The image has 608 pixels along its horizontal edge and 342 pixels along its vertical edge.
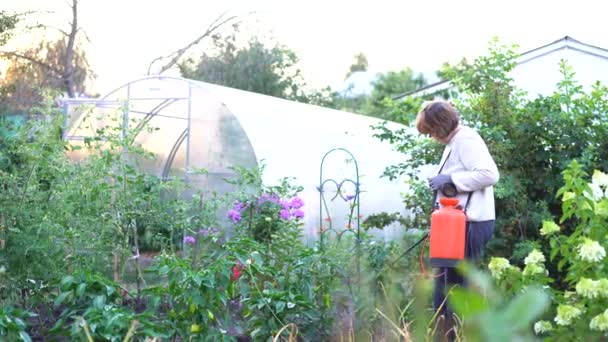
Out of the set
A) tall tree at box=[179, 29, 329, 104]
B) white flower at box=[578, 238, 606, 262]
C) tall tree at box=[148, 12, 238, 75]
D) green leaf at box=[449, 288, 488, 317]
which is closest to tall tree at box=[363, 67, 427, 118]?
tall tree at box=[179, 29, 329, 104]

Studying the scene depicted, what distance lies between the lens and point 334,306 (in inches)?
168

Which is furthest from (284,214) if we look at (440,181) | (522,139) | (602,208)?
(602,208)

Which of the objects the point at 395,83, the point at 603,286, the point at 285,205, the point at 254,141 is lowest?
the point at 285,205

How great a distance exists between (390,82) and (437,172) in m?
25.9

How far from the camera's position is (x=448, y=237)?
393 cm

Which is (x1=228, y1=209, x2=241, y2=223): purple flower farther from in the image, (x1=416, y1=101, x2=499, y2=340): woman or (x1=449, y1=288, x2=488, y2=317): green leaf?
(x1=449, y1=288, x2=488, y2=317): green leaf

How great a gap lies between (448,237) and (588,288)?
3.95 feet

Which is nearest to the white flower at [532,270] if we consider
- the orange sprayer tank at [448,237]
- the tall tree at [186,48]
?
the orange sprayer tank at [448,237]

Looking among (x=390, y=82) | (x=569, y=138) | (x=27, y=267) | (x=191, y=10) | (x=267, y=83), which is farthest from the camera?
(x=390, y=82)

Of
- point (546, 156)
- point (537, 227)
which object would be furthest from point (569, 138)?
point (537, 227)

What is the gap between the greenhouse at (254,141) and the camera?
9.66 m

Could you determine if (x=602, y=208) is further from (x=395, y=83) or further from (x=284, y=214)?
(x=395, y=83)

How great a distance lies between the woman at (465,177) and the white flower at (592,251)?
4.08 feet

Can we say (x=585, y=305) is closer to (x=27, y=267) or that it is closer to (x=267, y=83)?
(x=27, y=267)
